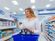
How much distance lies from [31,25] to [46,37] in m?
0.43

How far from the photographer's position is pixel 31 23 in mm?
2316

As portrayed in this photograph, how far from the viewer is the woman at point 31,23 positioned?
228 centimetres

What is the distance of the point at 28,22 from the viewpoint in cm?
234

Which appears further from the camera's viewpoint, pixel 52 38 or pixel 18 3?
pixel 18 3

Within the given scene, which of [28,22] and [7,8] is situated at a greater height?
[7,8]

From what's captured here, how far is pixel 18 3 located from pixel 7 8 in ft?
0.94

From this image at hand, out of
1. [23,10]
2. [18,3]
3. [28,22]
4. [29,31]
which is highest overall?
[18,3]

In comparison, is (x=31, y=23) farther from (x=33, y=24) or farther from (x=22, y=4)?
(x=22, y=4)

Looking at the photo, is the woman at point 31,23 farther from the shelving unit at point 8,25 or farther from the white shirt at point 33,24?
the shelving unit at point 8,25

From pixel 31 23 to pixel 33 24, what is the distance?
0.17 ft

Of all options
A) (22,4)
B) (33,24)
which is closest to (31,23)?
(33,24)

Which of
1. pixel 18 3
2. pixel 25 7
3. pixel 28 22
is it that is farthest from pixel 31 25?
pixel 18 3

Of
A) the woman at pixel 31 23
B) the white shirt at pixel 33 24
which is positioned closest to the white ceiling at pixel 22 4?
the woman at pixel 31 23

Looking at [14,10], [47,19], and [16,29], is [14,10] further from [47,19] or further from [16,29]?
[47,19]
